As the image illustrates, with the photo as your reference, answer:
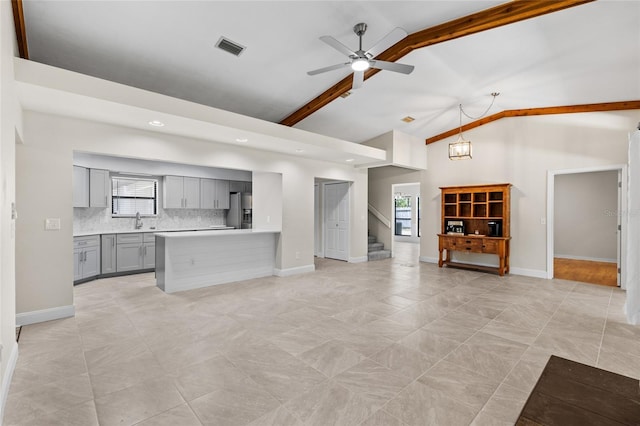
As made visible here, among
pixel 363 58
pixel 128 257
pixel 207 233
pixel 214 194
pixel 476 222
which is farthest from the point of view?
pixel 214 194

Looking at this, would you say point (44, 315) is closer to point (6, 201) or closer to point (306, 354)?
point (6, 201)

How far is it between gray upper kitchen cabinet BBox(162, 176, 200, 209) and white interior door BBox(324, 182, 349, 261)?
341 cm

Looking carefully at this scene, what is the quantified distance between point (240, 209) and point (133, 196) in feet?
7.92

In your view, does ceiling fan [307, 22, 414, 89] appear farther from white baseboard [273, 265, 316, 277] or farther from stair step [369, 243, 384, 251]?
stair step [369, 243, 384, 251]

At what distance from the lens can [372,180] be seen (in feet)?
31.4

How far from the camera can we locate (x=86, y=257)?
5.54 meters

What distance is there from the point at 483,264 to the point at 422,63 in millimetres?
4839

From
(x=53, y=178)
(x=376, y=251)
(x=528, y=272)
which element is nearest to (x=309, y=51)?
(x=53, y=178)

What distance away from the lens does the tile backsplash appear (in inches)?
239

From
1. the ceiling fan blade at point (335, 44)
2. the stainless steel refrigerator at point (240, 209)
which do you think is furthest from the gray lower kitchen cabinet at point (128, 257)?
the ceiling fan blade at point (335, 44)

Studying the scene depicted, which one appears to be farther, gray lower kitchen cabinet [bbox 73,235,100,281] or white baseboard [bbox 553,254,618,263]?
white baseboard [bbox 553,254,618,263]

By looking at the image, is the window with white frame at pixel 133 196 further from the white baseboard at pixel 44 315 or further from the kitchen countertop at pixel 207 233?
the white baseboard at pixel 44 315

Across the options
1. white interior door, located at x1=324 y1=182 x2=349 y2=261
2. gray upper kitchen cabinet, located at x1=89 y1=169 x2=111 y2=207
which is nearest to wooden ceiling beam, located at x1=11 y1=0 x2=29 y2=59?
gray upper kitchen cabinet, located at x1=89 y1=169 x2=111 y2=207

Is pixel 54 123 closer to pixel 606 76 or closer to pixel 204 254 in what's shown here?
pixel 204 254
